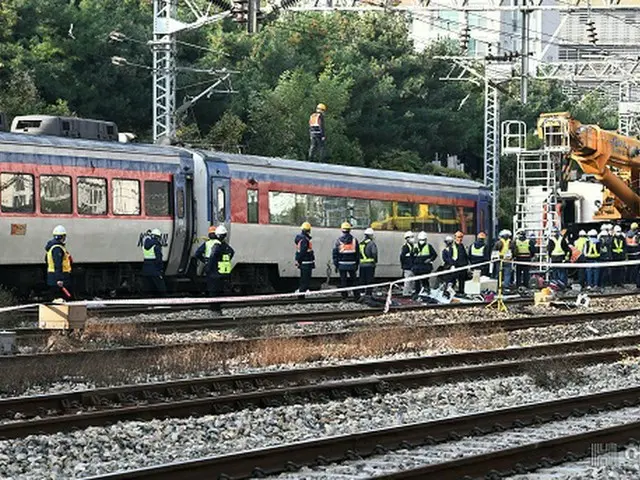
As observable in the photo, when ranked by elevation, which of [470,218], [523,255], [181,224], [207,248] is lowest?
[523,255]

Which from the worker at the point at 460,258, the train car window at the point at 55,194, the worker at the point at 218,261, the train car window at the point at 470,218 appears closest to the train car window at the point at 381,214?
the worker at the point at 460,258

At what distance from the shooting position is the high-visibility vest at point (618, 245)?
Answer: 1453 inches

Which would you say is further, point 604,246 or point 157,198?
point 604,246

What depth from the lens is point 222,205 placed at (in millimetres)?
28406

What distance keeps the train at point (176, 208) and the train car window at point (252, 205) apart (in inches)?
0.8

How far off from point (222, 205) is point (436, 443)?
58.4 feet

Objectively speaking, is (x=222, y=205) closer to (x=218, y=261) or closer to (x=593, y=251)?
(x=218, y=261)

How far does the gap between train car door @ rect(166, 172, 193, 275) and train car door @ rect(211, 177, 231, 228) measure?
1.71 ft

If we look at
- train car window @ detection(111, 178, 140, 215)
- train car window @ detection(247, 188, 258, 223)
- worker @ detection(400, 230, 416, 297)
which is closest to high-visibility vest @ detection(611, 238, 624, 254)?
worker @ detection(400, 230, 416, 297)

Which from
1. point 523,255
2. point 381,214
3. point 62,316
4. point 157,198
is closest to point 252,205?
point 157,198

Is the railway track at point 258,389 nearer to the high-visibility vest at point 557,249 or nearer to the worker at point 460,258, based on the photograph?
the worker at point 460,258

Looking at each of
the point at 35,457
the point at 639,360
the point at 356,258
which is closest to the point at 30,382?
the point at 35,457

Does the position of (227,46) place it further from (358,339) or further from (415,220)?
(358,339)

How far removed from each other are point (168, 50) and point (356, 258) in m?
7.16
